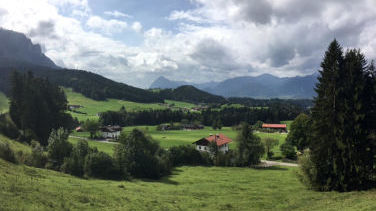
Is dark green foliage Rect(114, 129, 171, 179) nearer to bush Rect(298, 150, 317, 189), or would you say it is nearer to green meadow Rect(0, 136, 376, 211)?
green meadow Rect(0, 136, 376, 211)

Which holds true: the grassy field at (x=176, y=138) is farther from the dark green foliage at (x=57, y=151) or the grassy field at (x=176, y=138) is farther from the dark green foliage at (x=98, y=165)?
the dark green foliage at (x=98, y=165)

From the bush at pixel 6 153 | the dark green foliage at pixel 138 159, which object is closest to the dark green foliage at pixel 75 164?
the dark green foliage at pixel 138 159

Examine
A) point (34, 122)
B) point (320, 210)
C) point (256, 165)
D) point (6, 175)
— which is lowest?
point (256, 165)

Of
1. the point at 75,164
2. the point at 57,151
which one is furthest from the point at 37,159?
the point at 75,164

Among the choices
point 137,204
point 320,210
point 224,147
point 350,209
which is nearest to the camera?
point 350,209

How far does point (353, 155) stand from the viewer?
97.8 ft

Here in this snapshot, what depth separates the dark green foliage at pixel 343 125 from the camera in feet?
97.8

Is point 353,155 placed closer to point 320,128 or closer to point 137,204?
point 320,128

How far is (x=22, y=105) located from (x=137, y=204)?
51.2 meters

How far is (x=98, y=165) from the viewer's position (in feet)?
128

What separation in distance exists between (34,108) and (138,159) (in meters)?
32.3

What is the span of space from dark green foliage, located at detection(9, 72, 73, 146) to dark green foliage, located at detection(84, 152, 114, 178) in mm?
25730

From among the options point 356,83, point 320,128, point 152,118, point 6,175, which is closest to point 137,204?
point 6,175

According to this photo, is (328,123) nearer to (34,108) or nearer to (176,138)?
(34,108)
